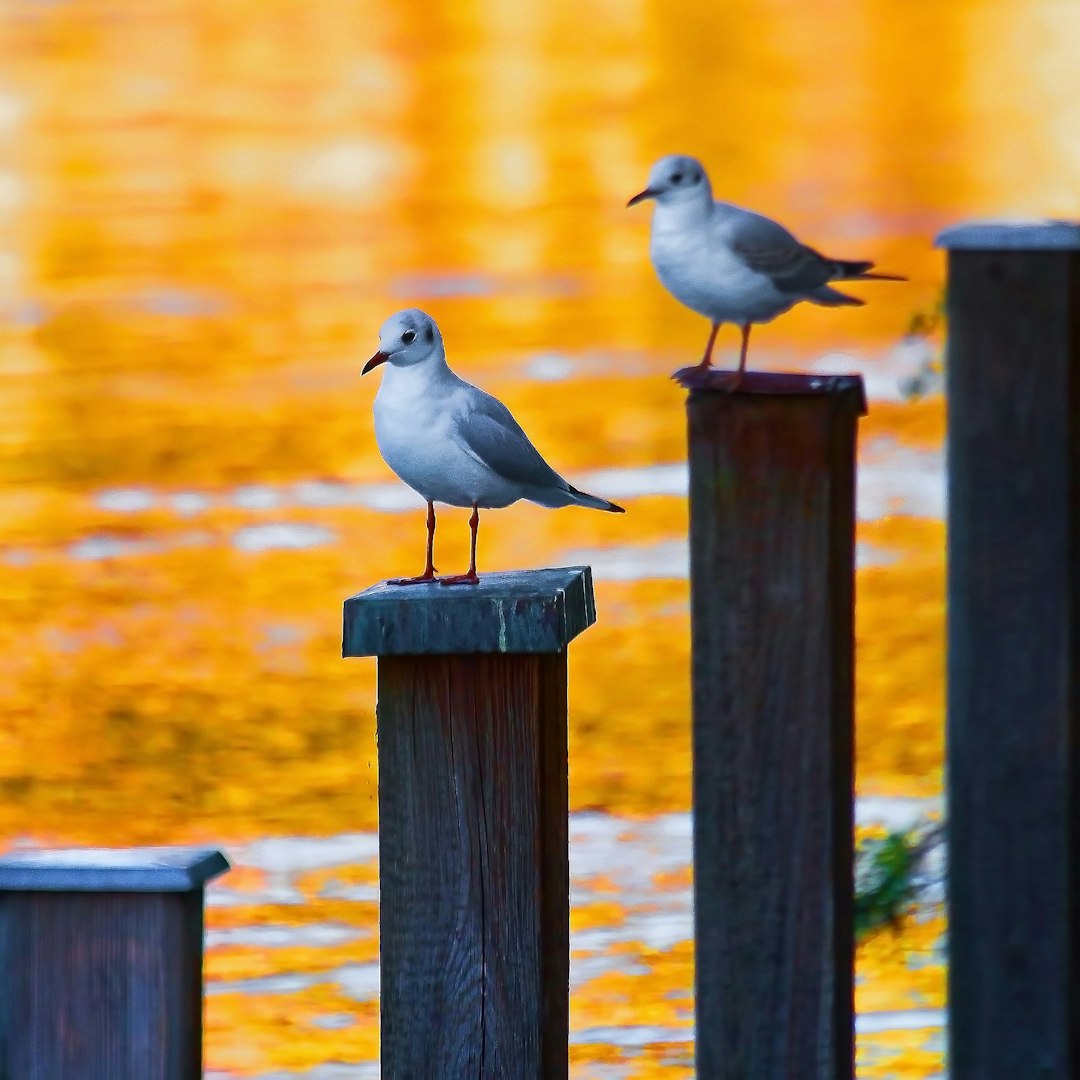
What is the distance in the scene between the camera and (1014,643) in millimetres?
1913

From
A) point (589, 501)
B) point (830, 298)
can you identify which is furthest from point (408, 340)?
point (830, 298)

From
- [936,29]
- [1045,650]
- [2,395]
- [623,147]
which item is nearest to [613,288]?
[623,147]

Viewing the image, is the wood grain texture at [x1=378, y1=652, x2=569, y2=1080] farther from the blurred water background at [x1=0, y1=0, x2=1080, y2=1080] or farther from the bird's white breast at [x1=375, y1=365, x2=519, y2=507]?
the blurred water background at [x1=0, y1=0, x2=1080, y2=1080]

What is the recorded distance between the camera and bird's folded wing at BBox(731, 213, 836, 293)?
2.21 m

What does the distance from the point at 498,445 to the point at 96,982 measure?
77 centimetres

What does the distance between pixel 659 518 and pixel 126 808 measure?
2.15 metres

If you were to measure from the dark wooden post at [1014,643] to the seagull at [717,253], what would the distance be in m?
0.30

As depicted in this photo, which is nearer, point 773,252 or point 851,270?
point 773,252

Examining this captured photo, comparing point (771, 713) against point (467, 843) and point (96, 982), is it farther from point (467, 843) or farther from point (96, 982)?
point (96, 982)

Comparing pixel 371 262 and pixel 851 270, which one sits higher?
pixel 371 262

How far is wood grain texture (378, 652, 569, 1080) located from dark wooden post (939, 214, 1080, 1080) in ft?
1.27

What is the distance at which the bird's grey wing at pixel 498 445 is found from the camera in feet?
7.77

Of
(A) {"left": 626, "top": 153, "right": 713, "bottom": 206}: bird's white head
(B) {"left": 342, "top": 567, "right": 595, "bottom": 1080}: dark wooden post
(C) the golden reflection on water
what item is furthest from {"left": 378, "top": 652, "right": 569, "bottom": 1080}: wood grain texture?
(C) the golden reflection on water

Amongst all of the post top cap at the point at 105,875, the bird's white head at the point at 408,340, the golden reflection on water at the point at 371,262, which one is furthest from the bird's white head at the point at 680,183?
the golden reflection on water at the point at 371,262
